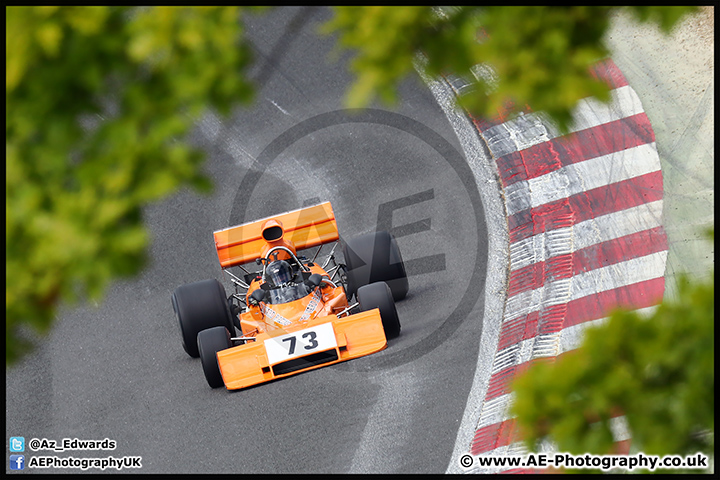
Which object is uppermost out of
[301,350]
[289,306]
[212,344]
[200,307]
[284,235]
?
[284,235]

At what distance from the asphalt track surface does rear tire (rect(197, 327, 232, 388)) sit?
2.35 ft

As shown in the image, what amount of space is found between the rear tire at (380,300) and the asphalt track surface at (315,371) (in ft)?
2.63

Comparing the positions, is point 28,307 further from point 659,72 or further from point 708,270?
point 659,72

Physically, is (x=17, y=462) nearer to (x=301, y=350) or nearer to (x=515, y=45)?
Answer: (x=301, y=350)

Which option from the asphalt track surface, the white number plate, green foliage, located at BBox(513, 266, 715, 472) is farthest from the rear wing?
green foliage, located at BBox(513, 266, 715, 472)

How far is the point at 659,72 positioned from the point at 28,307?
29.8ft

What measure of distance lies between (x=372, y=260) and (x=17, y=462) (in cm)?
411

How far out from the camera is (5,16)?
13.4 feet

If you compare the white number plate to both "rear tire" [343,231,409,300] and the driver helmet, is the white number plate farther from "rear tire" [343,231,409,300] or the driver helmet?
"rear tire" [343,231,409,300]

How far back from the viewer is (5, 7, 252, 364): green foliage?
3.74 meters

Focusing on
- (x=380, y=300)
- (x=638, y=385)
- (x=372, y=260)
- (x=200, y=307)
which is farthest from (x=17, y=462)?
(x=638, y=385)

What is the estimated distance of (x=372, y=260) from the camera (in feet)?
29.6

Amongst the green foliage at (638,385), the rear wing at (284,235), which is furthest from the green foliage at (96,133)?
the rear wing at (284,235)

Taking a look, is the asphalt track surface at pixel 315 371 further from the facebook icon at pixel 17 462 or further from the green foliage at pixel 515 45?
the green foliage at pixel 515 45
